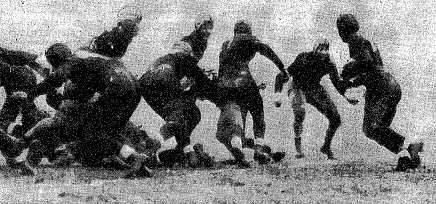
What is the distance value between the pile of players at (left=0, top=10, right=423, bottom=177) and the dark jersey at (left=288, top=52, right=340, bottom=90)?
2 cm

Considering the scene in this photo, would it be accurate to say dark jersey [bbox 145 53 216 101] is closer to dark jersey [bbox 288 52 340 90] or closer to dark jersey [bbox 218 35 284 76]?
dark jersey [bbox 218 35 284 76]

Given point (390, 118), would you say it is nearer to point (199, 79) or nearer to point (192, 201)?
point (199, 79)

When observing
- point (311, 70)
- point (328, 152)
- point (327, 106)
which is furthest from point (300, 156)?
point (311, 70)

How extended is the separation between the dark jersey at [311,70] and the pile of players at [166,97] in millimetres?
15

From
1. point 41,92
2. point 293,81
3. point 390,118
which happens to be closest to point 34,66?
point 41,92

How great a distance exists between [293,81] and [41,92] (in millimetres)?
4126

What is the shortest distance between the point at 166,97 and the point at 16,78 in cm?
228

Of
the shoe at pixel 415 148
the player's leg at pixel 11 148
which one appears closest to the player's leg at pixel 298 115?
→ the shoe at pixel 415 148

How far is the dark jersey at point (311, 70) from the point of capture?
40.6 ft

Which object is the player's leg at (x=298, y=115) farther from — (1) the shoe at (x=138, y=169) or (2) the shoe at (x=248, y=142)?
(1) the shoe at (x=138, y=169)

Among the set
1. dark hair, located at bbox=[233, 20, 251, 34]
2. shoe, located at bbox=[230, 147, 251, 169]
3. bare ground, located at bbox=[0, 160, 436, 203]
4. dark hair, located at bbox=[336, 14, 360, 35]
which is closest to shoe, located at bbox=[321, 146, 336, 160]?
bare ground, located at bbox=[0, 160, 436, 203]

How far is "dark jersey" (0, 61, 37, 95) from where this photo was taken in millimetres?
11938

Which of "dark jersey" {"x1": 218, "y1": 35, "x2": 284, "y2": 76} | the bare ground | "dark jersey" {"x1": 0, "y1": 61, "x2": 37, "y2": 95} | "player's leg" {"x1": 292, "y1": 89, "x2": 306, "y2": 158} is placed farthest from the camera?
"player's leg" {"x1": 292, "y1": 89, "x2": 306, "y2": 158}

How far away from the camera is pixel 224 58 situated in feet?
40.1
